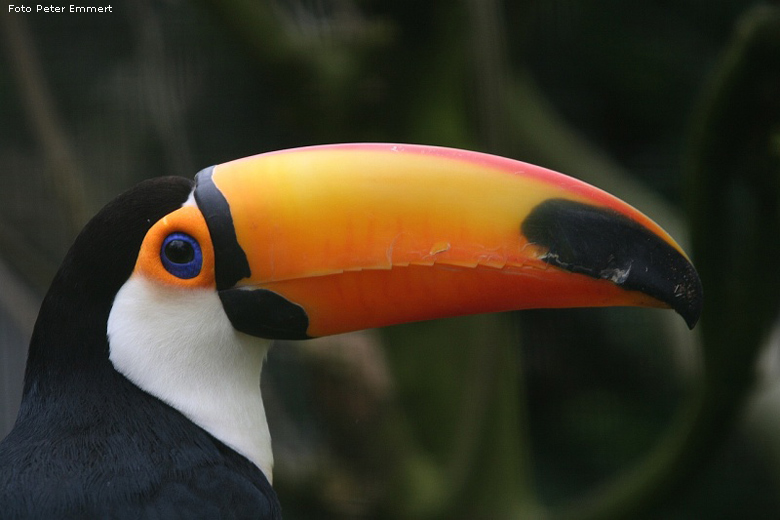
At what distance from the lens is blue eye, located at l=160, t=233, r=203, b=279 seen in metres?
1.98

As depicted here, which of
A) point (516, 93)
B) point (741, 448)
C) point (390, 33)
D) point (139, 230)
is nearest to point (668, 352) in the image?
point (741, 448)

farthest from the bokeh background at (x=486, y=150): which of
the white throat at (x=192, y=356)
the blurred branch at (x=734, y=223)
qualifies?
the white throat at (x=192, y=356)

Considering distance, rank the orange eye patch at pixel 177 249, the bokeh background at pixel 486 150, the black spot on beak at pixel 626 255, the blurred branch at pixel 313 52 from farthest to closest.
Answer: the blurred branch at pixel 313 52, the bokeh background at pixel 486 150, the orange eye patch at pixel 177 249, the black spot on beak at pixel 626 255

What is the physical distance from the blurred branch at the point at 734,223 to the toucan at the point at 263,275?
82cm

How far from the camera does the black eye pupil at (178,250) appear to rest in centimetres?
198

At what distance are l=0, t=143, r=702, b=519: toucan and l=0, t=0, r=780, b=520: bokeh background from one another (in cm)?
84

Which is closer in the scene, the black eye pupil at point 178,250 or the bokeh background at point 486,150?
the black eye pupil at point 178,250

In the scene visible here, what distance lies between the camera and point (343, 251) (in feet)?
6.64

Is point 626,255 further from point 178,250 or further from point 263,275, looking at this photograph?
point 178,250

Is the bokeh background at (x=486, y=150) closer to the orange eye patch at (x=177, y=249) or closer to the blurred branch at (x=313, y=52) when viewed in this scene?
the blurred branch at (x=313, y=52)

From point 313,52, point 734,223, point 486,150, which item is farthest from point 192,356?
point 313,52

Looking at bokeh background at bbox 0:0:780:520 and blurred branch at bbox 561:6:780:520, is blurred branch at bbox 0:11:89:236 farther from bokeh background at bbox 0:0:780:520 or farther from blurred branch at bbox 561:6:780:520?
blurred branch at bbox 561:6:780:520

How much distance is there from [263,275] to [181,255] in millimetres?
152

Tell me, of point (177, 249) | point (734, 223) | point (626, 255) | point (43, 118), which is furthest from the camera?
point (43, 118)
